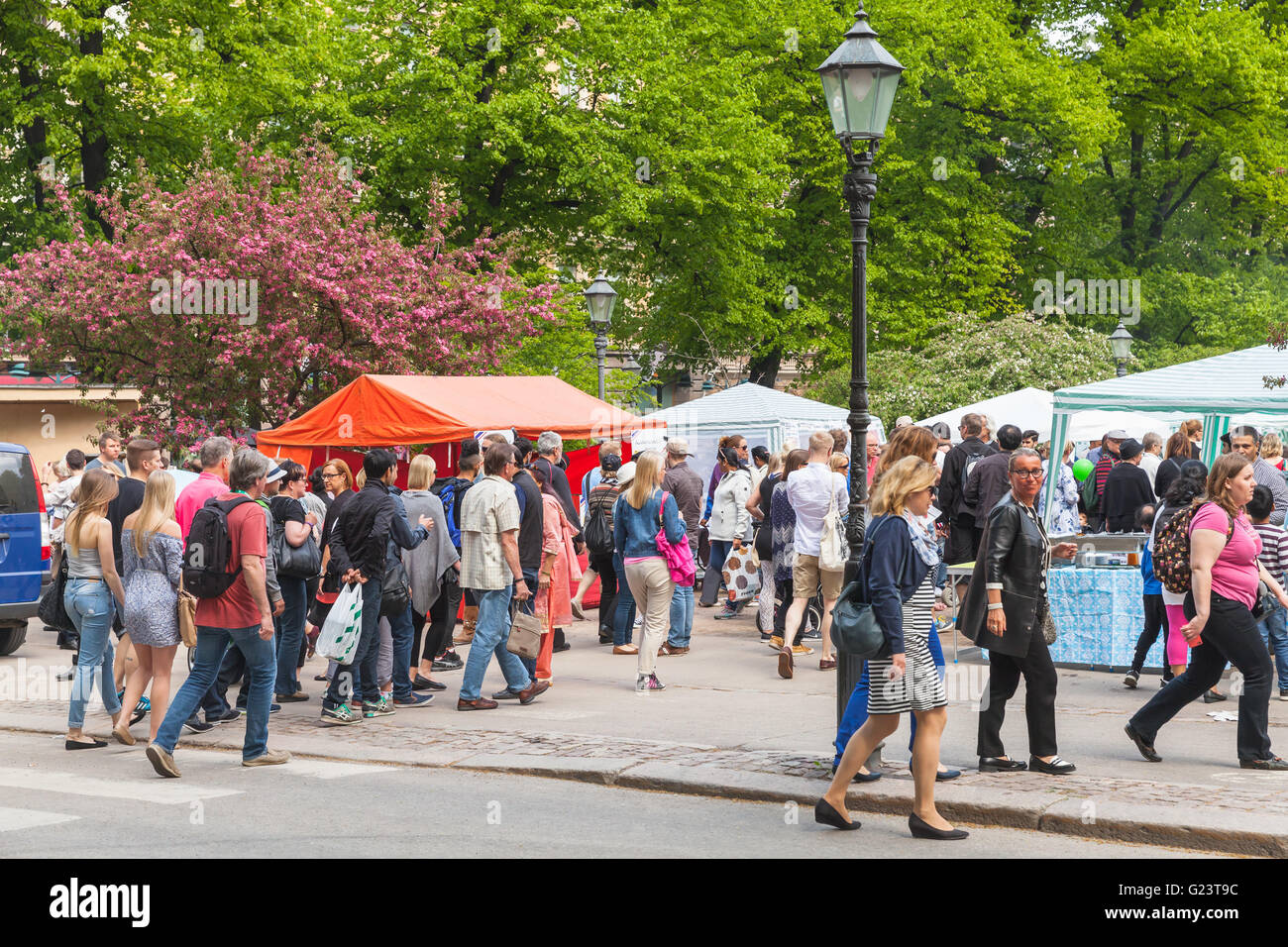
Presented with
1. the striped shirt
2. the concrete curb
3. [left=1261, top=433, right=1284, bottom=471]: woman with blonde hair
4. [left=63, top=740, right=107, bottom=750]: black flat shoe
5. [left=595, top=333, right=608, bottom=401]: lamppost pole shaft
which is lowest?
[left=63, top=740, right=107, bottom=750]: black flat shoe

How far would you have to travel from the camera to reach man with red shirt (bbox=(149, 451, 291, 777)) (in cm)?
829

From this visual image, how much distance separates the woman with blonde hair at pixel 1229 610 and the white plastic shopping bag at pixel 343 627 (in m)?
4.98

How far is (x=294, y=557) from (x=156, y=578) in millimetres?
1332

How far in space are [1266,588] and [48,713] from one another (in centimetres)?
853

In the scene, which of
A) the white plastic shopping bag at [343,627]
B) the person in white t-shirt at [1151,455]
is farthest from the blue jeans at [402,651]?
the person in white t-shirt at [1151,455]

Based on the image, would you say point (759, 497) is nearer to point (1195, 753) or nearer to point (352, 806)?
point (1195, 753)

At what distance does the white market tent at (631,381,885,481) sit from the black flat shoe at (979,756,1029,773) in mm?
12871

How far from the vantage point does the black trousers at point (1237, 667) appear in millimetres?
7918

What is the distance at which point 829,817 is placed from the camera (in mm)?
6816

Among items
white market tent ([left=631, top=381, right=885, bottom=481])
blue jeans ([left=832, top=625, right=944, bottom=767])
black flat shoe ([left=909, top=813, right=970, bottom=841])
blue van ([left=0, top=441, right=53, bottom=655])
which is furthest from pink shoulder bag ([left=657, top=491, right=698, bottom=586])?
white market tent ([left=631, top=381, right=885, bottom=481])

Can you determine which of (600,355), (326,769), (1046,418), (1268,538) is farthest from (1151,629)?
(600,355)

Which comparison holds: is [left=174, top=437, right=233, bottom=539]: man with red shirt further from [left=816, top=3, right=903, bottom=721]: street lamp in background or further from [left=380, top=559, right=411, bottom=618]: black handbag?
[left=816, top=3, right=903, bottom=721]: street lamp in background

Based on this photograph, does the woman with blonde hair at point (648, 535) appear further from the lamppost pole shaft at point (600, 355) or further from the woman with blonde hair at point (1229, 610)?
the lamppost pole shaft at point (600, 355)

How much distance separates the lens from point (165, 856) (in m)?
6.25
